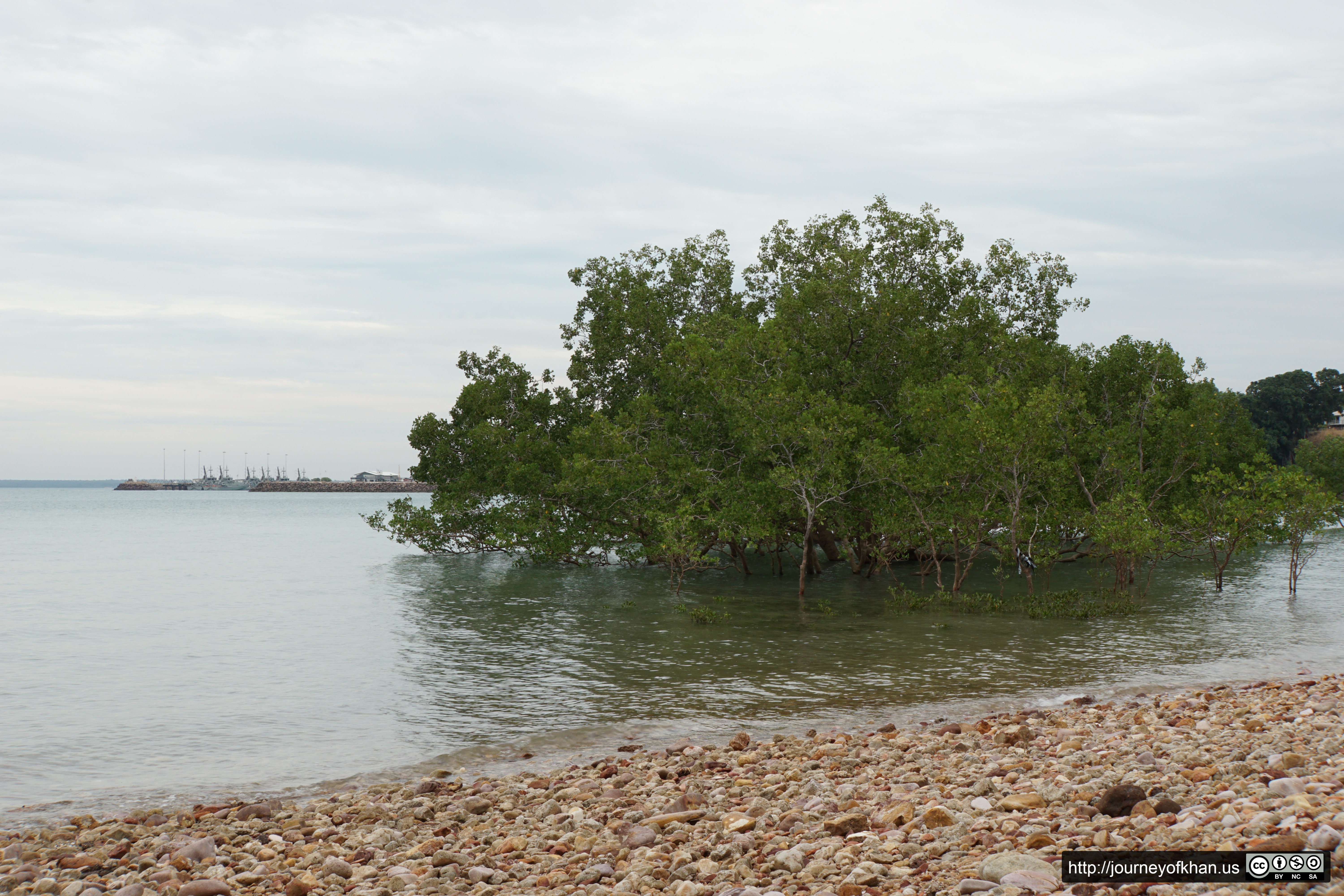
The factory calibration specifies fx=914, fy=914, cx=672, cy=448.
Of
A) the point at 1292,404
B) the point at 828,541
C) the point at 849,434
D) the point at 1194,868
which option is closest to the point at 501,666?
the point at 849,434

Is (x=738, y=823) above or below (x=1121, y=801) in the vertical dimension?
below

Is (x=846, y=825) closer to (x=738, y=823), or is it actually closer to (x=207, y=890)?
(x=738, y=823)

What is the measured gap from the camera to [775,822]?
905 centimetres

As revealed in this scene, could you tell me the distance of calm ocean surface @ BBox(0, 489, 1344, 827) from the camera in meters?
15.0

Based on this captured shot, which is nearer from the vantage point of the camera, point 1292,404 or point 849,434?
point 849,434

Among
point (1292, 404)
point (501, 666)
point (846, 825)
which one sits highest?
point (1292, 404)

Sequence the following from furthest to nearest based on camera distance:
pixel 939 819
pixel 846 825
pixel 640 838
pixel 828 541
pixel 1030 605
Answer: pixel 828 541, pixel 1030 605, pixel 640 838, pixel 846 825, pixel 939 819

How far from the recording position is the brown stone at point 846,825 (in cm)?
844

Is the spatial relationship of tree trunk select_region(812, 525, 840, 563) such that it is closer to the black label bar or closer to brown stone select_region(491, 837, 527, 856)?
brown stone select_region(491, 837, 527, 856)

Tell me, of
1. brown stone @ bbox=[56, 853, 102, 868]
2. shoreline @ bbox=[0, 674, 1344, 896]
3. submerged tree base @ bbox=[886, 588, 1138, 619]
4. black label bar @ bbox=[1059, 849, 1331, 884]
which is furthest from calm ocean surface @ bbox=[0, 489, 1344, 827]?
black label bar @ bbox=[1059, 849, 1331, 884]

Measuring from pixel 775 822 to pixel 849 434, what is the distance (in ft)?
69.7

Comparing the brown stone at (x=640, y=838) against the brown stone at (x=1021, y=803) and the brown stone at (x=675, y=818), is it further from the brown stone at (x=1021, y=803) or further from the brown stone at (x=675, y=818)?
the brown stone at (x=1021, y=803)

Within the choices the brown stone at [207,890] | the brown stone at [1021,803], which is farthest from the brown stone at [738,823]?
the brown stone at [207,890]

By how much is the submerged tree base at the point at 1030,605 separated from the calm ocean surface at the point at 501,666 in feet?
2.65
